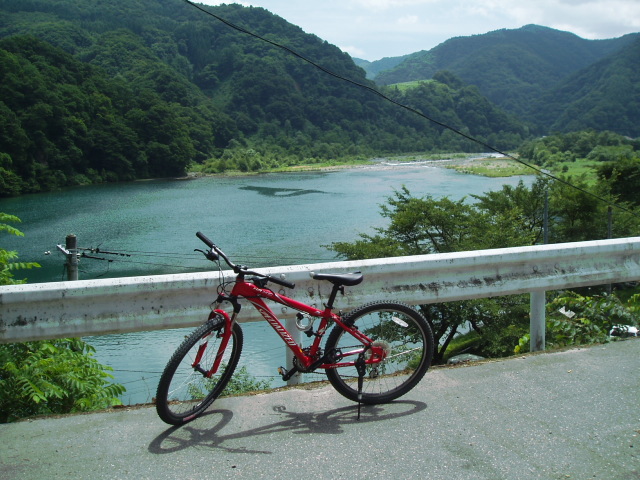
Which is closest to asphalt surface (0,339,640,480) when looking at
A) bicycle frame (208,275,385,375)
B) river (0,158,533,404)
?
bicycle frame (208,275,385,375)

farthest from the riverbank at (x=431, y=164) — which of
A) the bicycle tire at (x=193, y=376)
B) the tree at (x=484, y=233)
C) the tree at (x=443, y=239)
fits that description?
the bicycle tire at (x=193, y=376)

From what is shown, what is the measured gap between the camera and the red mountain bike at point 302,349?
342 cm

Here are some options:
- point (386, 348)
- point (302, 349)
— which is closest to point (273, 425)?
point (302, 349)

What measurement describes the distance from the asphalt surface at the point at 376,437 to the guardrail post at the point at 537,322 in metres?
0.72

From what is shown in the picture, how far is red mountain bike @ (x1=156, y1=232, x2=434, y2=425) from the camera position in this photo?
3.42 meters

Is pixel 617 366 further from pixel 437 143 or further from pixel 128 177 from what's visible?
pixel 437 143

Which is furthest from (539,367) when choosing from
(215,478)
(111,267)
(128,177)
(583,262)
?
(128,177)

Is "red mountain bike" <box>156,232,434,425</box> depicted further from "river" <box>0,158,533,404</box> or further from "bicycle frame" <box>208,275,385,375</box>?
"river" <box>0,158,533,404</box>

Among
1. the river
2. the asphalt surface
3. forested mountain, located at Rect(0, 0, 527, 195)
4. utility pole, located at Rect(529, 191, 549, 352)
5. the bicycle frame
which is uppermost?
forested mountain, located at Rect(0, 0, 527, 195)

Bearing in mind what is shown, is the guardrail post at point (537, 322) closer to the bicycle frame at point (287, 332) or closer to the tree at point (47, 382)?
the bicycle frame at point (287, 332)

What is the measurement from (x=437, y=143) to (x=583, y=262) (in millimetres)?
152456

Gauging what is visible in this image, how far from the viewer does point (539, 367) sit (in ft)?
14.1

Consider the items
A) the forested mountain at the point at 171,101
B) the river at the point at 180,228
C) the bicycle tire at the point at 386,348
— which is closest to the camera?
the bicycle tire at the point at 386,348

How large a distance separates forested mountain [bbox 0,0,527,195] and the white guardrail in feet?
182
